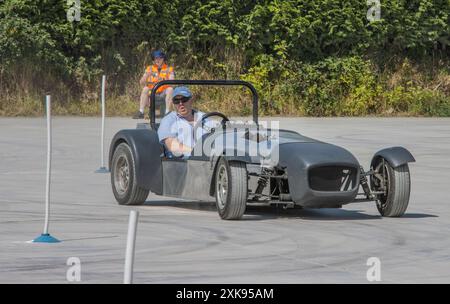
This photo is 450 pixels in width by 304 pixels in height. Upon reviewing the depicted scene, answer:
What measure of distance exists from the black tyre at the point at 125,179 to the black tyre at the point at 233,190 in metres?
1.49

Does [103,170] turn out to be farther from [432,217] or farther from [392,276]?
A: [392,276]

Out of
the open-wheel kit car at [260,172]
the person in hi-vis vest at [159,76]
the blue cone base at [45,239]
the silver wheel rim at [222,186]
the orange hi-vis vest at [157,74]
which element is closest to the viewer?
the blue cone base at [45,239]

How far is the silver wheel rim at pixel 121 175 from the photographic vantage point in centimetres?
1404

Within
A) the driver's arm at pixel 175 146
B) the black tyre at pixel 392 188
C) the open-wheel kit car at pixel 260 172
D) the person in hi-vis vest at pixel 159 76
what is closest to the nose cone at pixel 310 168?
the open-wheel kit car at pixel 260 172

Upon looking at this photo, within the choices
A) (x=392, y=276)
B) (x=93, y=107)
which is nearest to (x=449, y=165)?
(x=392, y=276)

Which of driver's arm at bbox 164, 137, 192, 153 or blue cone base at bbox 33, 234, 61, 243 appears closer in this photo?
blue cone base at bbox 33, 234, 61, 243

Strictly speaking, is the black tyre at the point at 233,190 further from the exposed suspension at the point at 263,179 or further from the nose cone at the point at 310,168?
the nose cone at the point at 310,168

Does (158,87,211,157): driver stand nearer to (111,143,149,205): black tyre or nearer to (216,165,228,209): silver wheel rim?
(111,143,149,205): black tyre

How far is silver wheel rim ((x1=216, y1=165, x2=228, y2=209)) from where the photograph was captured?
12.5m

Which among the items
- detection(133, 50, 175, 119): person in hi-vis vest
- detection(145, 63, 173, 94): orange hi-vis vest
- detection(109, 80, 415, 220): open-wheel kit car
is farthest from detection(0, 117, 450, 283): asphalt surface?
detection(145, 63, 173, 94): orange hi-vis vest

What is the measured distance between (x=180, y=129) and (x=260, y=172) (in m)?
1.42

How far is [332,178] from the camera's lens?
12.5 metres

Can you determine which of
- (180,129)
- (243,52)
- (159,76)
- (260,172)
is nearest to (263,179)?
(260,172)
